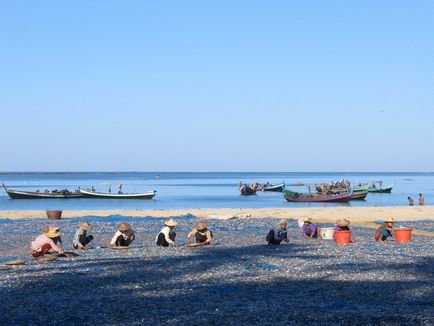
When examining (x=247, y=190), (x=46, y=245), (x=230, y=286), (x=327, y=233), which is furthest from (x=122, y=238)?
(x=247, y=190)

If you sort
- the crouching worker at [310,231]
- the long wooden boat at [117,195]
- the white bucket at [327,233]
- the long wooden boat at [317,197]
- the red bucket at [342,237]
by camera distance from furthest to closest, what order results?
the long wooden boat at [117,195], the long wooden boat at [317,197], the crouching worker at [310,231], the white bucket at [327,233], the red bucket at [342,237]

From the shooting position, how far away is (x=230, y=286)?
14047mm

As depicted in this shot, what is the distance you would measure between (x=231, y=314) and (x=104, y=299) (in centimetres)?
274

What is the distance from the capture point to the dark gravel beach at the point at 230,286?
11.0m

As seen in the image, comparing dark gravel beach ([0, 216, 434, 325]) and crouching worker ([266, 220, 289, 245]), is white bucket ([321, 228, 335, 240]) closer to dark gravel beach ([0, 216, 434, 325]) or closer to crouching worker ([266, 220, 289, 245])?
dark gravel beach ([0, 216, 434, 325])

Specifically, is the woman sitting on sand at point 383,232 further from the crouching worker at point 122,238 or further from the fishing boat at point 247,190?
the fishing boat at point 247,190

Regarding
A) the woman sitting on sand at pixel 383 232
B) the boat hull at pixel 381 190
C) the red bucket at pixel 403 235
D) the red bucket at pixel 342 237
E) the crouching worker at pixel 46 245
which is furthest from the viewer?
the boat hull at pixel 381 190

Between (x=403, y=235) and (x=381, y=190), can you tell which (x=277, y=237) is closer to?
(x=403, y=235)

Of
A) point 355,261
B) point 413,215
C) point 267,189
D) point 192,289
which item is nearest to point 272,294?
point 192,289

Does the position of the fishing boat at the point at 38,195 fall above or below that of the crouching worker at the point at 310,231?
below

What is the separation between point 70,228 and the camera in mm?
33875

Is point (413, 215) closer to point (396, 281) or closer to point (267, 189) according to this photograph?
point (396, 281)

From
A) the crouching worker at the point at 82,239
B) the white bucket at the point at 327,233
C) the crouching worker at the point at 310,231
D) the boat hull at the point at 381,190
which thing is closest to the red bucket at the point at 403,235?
the white bucket at the point at 327,233

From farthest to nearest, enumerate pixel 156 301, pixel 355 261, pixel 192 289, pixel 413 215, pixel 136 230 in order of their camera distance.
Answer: pixel 413 215, pixel 136 230, pixel 355 261, pixel 192 289, pixel 156 301
